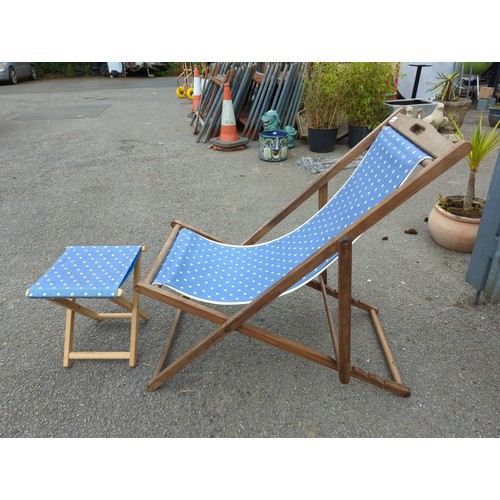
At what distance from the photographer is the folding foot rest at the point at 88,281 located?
1685 millimetres

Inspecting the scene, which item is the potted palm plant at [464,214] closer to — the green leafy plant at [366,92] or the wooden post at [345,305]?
the wooden post at [345,305]

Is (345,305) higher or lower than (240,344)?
higher

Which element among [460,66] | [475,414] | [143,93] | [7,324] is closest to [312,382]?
[475,414]

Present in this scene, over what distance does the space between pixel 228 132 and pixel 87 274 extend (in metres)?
4.42

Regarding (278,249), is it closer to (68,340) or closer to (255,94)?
(68,340)

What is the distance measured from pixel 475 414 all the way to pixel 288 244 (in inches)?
47.5

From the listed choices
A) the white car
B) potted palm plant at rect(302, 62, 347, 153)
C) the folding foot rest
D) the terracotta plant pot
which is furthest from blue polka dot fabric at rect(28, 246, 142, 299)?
the white car

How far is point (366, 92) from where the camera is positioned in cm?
509

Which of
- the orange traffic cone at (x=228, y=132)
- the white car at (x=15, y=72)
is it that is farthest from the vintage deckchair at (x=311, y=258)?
the white car at (x=15, y=72)

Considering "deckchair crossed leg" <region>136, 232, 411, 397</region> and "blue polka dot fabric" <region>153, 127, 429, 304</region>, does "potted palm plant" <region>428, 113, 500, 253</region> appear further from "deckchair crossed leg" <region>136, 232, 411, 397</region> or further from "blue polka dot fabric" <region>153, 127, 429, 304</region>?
"deckchair crossed leg" <region>136, 232, 411, 397</region>

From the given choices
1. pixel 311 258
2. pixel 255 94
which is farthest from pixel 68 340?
pixel 255 94

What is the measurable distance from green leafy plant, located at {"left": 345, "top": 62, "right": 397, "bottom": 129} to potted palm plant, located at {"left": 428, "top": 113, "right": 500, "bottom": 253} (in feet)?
7.99

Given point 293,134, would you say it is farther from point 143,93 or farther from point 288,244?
point 143,93

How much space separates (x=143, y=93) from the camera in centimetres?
1140
